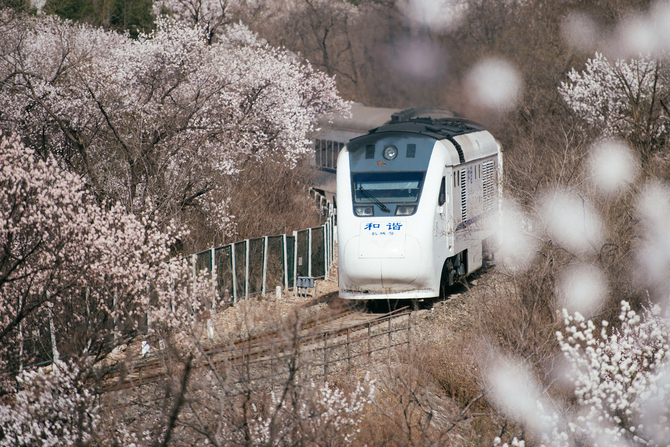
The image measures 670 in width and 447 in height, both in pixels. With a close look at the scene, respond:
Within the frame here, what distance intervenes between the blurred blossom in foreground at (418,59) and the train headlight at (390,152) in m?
27.5

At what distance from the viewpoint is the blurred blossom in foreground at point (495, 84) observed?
32562mm

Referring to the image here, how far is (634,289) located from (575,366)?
4.27 metres

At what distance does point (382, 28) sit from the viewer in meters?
52.7

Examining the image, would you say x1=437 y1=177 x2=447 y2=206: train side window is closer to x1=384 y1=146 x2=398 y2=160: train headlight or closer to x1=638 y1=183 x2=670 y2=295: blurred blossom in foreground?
x1=384 y1=146 x2=398 y2=160: train headlight

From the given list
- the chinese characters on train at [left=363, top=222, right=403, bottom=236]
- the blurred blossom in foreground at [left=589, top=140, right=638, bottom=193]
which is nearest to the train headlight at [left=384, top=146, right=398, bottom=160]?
the chinese characters on train at [left=363, top=222, right=403, bottom=236]

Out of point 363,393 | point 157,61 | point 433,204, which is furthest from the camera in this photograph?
point 157,61

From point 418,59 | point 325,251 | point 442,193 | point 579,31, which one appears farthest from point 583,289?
point 418,59

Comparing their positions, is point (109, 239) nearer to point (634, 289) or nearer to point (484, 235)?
point (484, 235)

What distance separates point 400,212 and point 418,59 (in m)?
32.8

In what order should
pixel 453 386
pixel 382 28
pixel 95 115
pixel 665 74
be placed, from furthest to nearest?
1. pixel 382 28
2. pixel 665 74
3. pixel 95 115
4. pixel 453 386

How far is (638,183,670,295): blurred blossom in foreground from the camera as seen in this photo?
1314 cm

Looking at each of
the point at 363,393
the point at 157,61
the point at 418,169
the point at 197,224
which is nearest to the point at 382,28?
the point at 157,61

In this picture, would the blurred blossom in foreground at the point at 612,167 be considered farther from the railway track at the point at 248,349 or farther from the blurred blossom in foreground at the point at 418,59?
the blurred blossom in foreground at the point at 418,59

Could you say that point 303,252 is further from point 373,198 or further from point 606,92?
point 606,92
